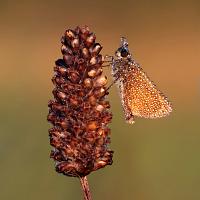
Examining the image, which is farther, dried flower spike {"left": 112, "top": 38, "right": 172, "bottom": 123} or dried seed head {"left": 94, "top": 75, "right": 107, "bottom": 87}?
dried flower spike {"left": 112, "top": 38, "right": 172, "bottom": 123}

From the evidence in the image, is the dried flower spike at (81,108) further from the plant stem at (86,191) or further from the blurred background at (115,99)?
the blurred background at (115,99)

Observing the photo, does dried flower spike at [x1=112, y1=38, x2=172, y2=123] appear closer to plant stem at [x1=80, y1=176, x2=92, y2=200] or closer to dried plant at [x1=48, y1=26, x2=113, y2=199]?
dried plant at [x1=48, y1=26, x2=113, y2=199]

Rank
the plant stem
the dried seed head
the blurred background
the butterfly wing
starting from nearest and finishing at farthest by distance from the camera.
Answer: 1. the plant stem
2. the dried seed head
3. the butterfly wing
4. the blurred background

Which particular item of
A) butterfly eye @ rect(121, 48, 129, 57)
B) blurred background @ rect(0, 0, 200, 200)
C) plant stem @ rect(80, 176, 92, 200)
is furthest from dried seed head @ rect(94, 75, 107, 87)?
blurred background @ rect(0, 0, 200, 200)

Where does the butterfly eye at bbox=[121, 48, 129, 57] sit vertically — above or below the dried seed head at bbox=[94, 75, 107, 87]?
above

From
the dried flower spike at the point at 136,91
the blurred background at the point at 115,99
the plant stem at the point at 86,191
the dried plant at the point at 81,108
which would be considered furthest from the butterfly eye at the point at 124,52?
the blurred background at the point at 115,99

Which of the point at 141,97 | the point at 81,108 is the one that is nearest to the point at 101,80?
the point at 81,108

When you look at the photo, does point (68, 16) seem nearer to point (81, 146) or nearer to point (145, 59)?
point (145, 59)
